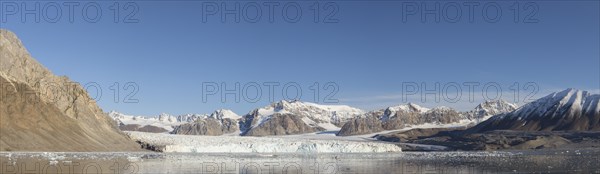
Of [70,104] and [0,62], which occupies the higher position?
[0,62]

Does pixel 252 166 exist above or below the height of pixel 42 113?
below

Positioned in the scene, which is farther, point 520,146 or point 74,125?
point 520,146

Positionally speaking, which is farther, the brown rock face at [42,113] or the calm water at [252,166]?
the brown rock face at [42,113]

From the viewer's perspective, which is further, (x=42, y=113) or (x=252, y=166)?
(x=42, y=113)

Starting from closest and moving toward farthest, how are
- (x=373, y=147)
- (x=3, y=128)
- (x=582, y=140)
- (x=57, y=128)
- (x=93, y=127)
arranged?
(x=3, y=128) < (x=57, y=128) < (x=93, y=127) < (x=373, y=147) < (x=582, y=140)

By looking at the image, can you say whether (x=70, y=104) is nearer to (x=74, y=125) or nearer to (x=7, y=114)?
(x=74, y=125)

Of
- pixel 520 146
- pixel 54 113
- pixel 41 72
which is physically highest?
pixel 41 72

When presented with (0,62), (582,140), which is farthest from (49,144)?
(582,140)

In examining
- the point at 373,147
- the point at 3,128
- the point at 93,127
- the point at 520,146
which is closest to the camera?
the point at 3,128
